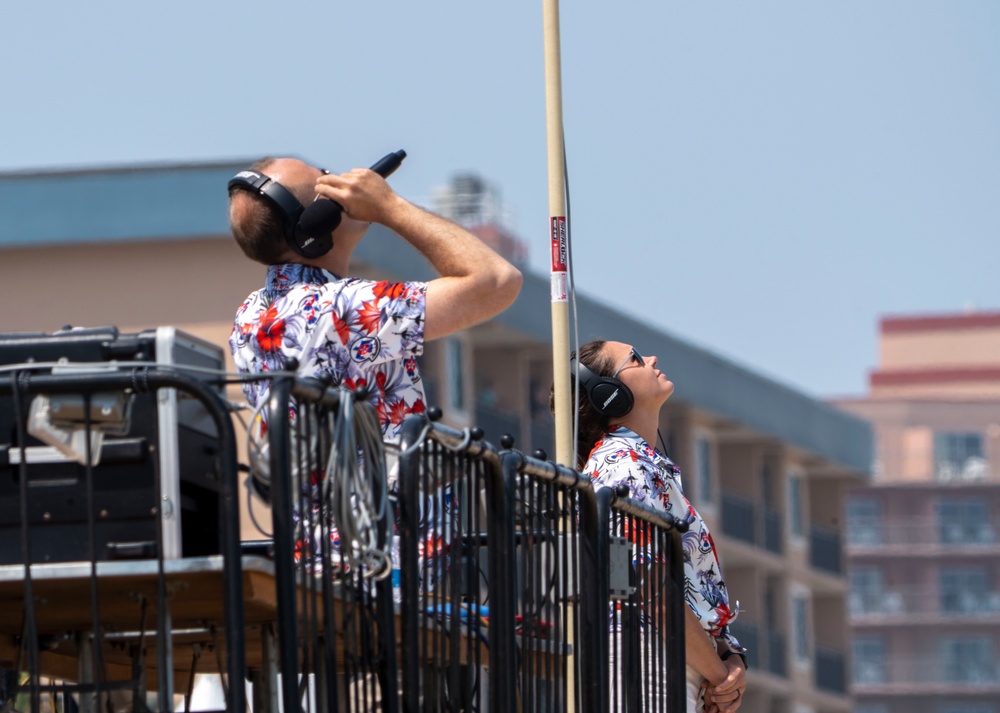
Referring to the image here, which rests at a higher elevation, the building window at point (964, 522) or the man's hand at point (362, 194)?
the man's hand at point (362, 194)

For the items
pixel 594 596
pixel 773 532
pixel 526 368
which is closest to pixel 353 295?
pixel 594 596

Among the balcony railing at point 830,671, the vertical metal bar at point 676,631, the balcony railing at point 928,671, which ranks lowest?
the balcony railing at point 928,671

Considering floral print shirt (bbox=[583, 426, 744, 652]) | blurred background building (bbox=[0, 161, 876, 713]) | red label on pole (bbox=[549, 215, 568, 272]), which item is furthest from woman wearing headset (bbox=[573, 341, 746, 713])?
blurred background building (bbox=[0, 161, 876, 713])

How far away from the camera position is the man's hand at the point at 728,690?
671cm

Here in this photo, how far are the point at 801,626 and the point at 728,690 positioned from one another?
47280mm

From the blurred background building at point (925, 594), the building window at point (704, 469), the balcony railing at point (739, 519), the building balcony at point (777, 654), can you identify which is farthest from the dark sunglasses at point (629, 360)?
the blurred background building at point (925, 594)

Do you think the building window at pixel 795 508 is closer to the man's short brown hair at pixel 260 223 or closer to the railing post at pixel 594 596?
the railing post at pixel 594 596

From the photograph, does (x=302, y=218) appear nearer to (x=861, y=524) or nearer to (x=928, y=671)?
(x=861, y=524)

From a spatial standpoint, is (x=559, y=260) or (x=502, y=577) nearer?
(x=502, y=577)

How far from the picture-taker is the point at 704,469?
47.7 meters

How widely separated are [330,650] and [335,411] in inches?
18.7

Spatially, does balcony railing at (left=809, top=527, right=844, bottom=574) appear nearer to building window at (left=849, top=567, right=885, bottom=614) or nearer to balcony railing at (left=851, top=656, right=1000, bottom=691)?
building window at (left=849, top=567, right=885, bottom=614)

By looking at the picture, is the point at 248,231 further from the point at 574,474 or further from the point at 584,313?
the point at 584,313

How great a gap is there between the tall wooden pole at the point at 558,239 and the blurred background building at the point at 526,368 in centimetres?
1580
